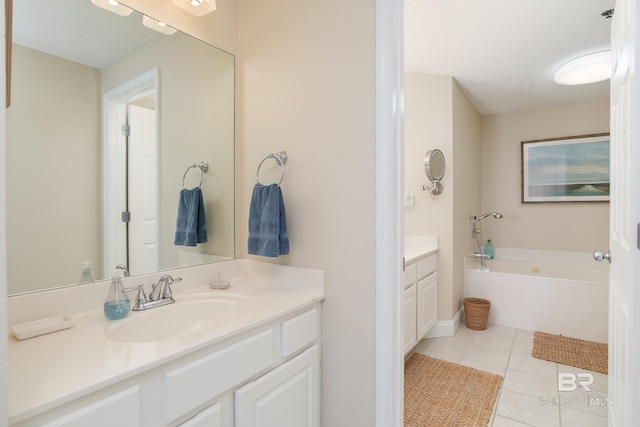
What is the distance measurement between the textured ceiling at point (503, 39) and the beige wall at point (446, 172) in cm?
17

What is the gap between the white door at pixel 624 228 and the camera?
0.90 meters

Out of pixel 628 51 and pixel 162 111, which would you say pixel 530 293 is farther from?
pixel 162 111

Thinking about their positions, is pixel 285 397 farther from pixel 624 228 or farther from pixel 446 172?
pixel 446 172

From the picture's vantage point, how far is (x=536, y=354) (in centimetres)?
238

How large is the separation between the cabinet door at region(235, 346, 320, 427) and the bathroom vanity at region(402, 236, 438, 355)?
85 centimetres

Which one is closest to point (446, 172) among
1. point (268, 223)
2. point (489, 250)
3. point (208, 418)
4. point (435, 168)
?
point (435, 168)

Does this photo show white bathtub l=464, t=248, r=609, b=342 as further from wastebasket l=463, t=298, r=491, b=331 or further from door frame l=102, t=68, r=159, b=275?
door frame l=102, t=68, r=159, b=275

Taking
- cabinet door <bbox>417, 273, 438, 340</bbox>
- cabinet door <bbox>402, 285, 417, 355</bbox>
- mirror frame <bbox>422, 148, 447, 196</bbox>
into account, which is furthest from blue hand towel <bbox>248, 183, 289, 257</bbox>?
mirror frame <bbox>422, 148, 447, 196</bbox>

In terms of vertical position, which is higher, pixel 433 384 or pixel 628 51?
pixel 628 51

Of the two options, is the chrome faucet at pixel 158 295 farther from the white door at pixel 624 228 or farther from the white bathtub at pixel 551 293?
the white bathtub at pixel 551 293

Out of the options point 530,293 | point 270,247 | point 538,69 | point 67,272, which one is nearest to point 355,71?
point 270,247

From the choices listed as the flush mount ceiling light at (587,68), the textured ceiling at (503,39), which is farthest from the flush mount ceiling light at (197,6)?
the flush mount ceiling light at (587,68)

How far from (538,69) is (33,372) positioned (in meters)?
3.57

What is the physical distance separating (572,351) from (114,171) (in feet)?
10.7
